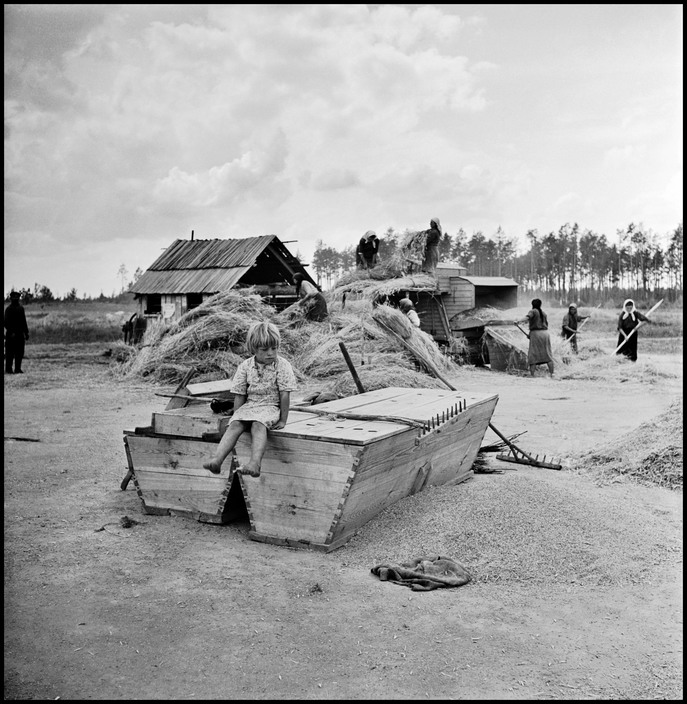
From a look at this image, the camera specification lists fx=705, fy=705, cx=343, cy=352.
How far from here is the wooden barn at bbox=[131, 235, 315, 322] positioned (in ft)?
56.6

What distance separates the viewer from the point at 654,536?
446 centimetres

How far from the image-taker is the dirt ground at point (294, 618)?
2.74 meters

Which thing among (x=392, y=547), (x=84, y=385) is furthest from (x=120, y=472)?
(x=84, y=385)

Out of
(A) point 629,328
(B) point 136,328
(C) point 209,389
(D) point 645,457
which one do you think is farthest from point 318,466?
(B) point 136,328

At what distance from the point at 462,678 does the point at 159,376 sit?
11.2 m

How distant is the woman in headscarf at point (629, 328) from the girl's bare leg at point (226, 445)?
13.2 meters

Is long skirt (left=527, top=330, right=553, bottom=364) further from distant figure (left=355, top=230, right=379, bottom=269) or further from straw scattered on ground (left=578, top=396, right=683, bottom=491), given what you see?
straw scattered on ground (left=578, top=396, right=683, bottom=491)

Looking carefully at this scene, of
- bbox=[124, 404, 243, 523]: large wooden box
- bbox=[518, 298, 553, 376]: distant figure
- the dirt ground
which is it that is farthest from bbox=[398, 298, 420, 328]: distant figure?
bbox=[124, 404, 243, 523]: large wooden box

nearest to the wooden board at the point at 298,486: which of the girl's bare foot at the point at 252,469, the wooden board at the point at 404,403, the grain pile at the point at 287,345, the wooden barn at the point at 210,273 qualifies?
the girl's bare foot at the point at 252,469

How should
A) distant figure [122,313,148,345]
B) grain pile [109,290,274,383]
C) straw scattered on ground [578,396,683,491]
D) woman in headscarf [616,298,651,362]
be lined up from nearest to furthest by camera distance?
straw scattered on ground [578,396,683,491], grain pile [109,290,274,383], woman in headscarf [616,298,651,362], distant figure [122,313,148,345]

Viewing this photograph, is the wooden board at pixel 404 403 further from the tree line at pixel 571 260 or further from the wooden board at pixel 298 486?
the tree line at pixel 571 260

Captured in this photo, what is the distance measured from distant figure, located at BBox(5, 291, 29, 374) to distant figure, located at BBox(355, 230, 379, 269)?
8414 mm

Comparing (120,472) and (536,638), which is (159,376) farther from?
(536,638)

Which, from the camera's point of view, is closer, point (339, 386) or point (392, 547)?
point (392, 547)
